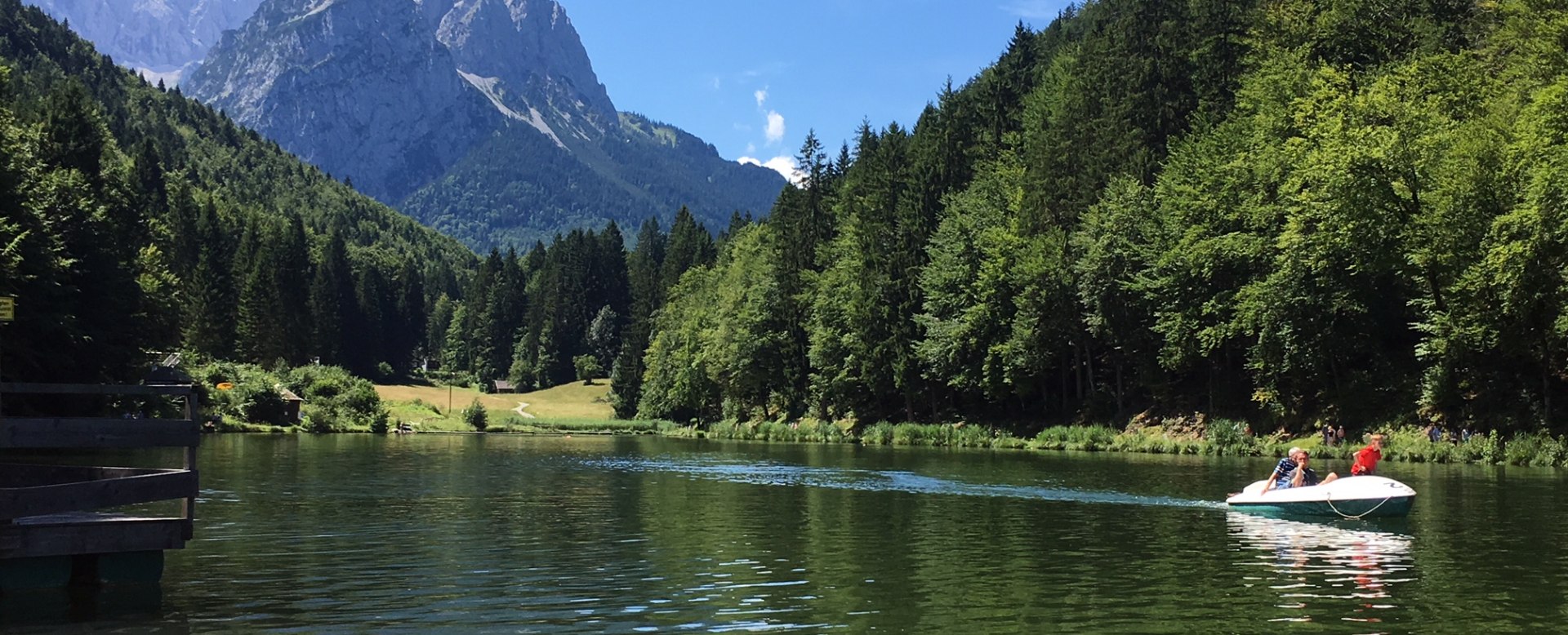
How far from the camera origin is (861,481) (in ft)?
156

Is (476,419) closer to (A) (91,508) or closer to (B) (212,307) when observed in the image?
(B) (212,307)

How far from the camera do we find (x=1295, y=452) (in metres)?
35.1

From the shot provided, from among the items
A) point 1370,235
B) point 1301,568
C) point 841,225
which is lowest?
point 1301,568

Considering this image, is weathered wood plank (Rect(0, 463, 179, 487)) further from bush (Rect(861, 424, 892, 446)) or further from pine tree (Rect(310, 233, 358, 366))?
pine tree (Rect(310, 233, 358, 366))

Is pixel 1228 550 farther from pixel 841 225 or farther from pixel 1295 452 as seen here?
pixel 841 225

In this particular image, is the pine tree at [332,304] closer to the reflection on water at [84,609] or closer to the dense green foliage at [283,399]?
the dense green foliage at [283,399]

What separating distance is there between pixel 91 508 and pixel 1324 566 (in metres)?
20.6

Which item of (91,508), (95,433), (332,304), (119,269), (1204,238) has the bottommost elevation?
(91,508)

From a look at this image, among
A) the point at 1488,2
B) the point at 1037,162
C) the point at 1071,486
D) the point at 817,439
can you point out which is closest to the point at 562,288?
the point at 817,439

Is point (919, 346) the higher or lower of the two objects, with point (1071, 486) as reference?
higher

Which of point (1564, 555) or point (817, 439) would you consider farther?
point (817, 439)

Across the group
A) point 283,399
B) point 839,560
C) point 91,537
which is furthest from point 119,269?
point 839,560

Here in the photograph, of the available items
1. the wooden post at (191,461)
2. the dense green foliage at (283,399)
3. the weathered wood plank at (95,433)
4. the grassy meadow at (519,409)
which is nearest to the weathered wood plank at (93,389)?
the wooden post at (191,461)

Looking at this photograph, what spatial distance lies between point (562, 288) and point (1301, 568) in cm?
18002
